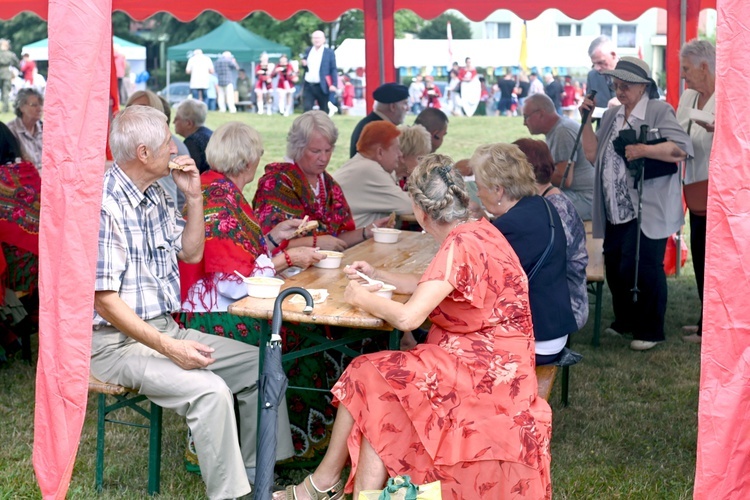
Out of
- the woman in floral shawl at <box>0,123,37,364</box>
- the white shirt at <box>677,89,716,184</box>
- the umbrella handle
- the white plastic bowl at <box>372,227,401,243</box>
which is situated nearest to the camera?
the umbrella handle

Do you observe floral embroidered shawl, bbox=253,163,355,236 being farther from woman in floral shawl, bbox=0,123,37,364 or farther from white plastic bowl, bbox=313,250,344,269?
woman in floral shawl, bbox=0,123,37,364

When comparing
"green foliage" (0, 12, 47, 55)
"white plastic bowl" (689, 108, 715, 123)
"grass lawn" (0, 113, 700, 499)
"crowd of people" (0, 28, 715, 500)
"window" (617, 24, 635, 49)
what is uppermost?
"green foliage" (0, 12, 47, 55)

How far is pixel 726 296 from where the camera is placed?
2432 millimetres

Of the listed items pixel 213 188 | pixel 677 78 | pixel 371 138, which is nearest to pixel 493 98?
pixel 677 78

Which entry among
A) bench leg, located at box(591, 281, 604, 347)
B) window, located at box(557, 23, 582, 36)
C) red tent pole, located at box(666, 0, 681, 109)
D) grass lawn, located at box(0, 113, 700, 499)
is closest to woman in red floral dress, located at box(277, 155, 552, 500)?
grass lawn, located at box(0, 113, 700, 499)

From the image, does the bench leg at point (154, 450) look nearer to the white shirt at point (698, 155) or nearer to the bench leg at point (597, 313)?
the bench leg at point (597, 313)

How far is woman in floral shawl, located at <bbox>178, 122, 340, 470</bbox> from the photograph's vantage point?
355cm

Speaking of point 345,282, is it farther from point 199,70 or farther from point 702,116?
point 199,70

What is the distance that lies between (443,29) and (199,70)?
17179 millimetres

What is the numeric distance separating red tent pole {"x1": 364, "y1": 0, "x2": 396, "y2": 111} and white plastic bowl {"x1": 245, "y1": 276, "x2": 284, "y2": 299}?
5.02 metres

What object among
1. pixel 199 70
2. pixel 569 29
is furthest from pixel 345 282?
pixel 569 29

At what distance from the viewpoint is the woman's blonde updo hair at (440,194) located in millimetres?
3125

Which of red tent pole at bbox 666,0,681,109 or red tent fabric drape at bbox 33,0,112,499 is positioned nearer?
red tent fabric drape at bbox 33,0,112,499

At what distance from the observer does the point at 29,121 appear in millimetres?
7480
